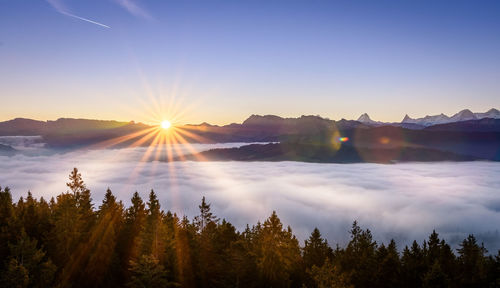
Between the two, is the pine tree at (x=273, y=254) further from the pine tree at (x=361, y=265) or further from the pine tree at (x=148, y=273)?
the pine tree at (x=148, y=273)

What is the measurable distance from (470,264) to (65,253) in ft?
208

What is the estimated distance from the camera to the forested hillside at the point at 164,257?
112 feet

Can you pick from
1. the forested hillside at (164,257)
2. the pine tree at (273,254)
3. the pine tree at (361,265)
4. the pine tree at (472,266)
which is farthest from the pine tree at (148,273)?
the pine tree at (472,266)

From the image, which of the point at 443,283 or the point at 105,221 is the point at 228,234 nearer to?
the point at 105,221

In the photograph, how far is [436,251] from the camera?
5422 cm

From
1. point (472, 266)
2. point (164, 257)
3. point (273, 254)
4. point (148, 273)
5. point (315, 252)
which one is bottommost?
point (472, 266)

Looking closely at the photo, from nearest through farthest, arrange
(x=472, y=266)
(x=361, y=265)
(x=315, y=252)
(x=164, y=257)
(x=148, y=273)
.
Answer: (x=148, y=273) → (x=164, y=257) → (x=361, y=265) → (x=315, y=252) → (x=472, y=266)

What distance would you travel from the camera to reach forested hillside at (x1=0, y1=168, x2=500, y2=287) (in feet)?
112

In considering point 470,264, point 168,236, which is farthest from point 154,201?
point 470,264

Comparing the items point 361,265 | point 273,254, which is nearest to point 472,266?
point 361,265

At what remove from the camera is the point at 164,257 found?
3856cm

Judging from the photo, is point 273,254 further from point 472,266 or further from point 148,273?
point 472,266

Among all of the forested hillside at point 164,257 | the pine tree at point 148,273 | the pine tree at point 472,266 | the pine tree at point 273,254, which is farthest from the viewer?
the pine tree at point 472,266

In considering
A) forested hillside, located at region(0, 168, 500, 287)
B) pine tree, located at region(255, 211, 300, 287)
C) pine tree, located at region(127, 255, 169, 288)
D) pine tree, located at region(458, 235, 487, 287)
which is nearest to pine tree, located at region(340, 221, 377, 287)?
forested hillside, located at region(0, 168, 500, 287)
